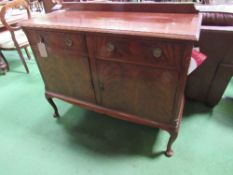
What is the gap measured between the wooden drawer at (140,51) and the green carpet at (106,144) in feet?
2.34

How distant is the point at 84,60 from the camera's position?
3.40 feet

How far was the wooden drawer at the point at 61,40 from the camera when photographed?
0.97 metres

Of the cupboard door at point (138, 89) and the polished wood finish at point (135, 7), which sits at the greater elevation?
the polished wood finish at point (135, 7)

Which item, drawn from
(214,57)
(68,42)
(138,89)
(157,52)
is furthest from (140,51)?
(214,57)

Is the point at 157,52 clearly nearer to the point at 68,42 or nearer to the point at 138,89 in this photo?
the point at 138,89

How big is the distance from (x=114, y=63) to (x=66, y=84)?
0.48 m

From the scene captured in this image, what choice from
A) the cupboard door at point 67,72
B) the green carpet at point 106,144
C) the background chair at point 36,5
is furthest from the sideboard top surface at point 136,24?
the background chair at point 36,5

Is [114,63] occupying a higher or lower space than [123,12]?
lower

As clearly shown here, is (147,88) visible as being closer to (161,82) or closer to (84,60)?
(161,82)

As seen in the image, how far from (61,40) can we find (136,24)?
46 cm

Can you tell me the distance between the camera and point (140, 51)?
85 centimetres

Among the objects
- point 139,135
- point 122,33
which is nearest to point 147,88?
point 122,33

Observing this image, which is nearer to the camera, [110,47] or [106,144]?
[110,47]

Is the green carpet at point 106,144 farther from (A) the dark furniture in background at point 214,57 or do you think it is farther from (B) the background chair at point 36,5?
(B) the background chair at point 36,5
